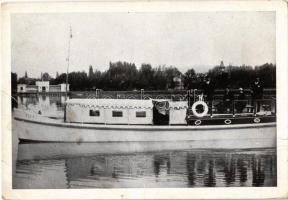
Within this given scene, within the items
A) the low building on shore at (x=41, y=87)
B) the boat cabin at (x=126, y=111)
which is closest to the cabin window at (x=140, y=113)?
the boat cabin at (x=126, y=111)

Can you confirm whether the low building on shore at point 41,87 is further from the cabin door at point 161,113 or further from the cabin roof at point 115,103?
the cabin door at point 161,113

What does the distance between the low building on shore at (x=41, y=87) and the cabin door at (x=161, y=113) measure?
0.94ft

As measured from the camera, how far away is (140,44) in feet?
4.01

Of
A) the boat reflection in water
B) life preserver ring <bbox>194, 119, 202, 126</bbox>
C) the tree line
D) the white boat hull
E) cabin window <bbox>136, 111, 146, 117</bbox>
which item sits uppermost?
the tree line

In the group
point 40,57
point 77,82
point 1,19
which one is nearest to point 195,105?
point 77,82

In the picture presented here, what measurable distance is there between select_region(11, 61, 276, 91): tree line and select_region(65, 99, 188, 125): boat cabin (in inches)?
2.0

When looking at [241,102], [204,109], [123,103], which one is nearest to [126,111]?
[123,103]

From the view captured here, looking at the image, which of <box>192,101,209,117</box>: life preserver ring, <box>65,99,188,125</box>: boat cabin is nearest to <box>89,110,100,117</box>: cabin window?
<box>65,99,188,125</box>: boat cabin

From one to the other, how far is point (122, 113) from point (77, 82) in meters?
0.17

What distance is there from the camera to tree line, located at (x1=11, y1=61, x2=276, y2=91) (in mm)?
1226

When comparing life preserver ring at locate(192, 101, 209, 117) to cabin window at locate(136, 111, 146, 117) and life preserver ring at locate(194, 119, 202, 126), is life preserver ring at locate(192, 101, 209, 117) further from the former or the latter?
cabin window at locate(136, 111, 146, 117)

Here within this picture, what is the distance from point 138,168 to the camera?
1.22 metres

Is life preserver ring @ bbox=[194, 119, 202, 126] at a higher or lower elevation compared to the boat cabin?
lower

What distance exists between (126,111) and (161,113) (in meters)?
0.11
